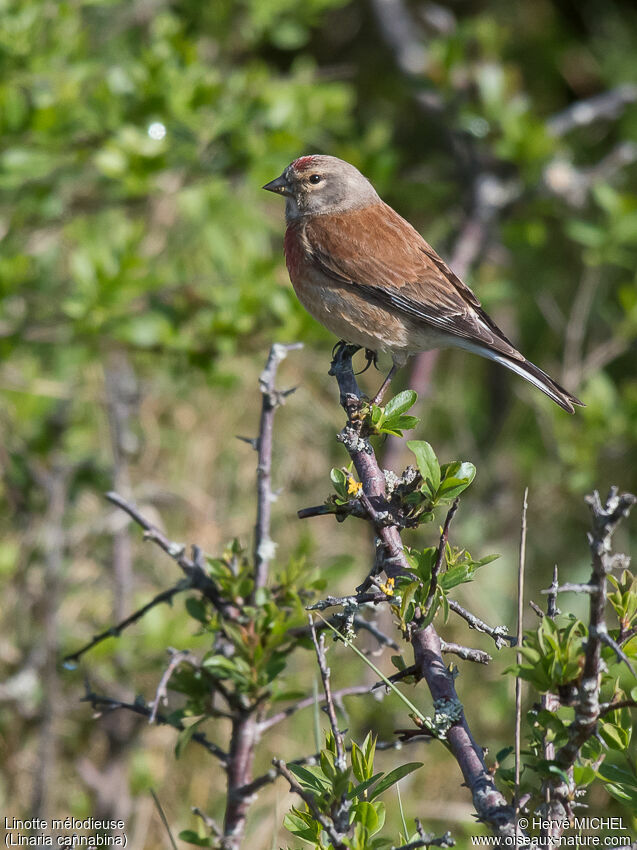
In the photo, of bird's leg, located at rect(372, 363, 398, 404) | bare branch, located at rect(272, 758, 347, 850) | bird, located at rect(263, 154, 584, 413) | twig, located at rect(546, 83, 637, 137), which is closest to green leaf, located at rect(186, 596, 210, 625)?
bare branch, located at rect(272, 758, 347, 850)

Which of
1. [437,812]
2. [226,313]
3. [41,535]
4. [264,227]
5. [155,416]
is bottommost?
[437,812]

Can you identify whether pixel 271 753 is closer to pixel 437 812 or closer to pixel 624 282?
pixel 437 812

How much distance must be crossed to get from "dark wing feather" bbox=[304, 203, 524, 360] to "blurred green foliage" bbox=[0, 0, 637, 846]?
0.36 m

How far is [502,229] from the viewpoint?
4625mm

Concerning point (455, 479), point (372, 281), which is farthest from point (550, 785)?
point (372, 281)

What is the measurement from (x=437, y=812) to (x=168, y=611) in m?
1.39

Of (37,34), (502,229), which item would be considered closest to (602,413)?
(502,229)

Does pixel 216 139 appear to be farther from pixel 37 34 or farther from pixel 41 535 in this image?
pixel 41 535

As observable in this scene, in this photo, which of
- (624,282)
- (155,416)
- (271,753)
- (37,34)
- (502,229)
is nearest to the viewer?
(37,34)

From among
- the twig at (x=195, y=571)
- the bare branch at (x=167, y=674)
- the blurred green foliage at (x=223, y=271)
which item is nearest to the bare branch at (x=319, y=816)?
the bare branch at (x=167, y=674)

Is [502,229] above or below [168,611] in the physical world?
above

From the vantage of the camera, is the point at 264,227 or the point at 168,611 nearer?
the point at 168,611

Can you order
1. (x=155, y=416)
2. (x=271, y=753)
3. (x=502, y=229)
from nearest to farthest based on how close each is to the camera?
1. (x=271, y=753)
2. (x=502, y=229)
3. (x=155, y=416)

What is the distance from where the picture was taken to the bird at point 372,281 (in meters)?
3.04
